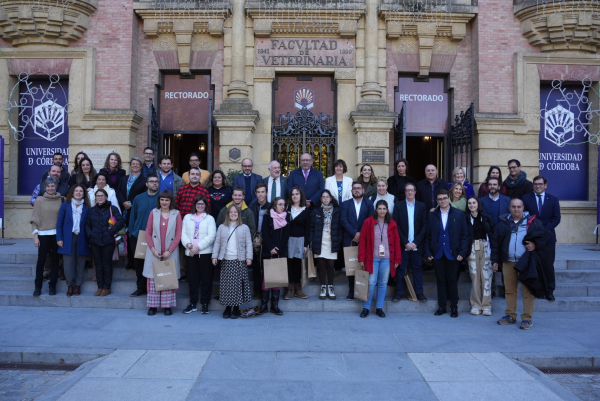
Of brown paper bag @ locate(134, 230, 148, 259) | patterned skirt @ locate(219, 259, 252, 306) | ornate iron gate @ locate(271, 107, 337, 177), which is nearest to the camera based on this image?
patterned skirt @ locate(219, 259, 252, 306)

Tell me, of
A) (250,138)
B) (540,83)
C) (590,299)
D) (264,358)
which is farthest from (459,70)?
(264,358)

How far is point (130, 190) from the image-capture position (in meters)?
8.40

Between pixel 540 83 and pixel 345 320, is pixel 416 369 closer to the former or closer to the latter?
pixel 345 320

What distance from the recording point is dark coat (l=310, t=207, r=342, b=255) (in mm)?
7730

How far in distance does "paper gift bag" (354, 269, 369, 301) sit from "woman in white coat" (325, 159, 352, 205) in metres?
1.62

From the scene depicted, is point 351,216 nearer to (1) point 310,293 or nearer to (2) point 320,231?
(2) point 320,231

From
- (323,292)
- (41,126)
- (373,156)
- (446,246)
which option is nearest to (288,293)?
(323,292)

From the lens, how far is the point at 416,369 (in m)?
5.20

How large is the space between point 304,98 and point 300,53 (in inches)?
47.9

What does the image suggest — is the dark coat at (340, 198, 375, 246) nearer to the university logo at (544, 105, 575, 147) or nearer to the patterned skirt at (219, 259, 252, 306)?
the patterned skirt at (219, 259, 252, 306)

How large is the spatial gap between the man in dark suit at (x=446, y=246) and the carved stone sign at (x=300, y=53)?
20.3 feet

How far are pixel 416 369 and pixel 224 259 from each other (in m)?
3.48

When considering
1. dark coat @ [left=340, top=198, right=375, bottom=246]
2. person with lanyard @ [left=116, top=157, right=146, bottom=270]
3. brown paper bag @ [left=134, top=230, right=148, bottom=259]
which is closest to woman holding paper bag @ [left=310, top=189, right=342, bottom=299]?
dark coat @ [left=340, top=198, right=375, bottom=246]

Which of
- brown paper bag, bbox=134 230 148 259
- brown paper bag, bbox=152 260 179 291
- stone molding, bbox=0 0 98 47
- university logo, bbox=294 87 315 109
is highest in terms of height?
stone molding, bbox=0 0 98 47
